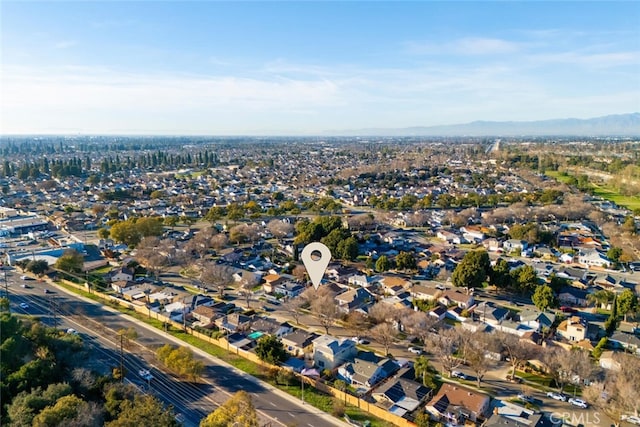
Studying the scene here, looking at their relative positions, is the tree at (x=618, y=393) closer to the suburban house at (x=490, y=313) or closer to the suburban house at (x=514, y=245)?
the suburban house at (x=490, y=313)

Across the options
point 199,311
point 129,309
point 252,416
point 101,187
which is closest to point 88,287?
point 129,309

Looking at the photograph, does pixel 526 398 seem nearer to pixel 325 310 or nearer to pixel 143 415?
pixel 325 310

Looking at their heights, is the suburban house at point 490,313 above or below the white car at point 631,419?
above

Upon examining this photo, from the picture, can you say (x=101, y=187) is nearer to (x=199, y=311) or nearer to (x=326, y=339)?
(x=199, y=311)

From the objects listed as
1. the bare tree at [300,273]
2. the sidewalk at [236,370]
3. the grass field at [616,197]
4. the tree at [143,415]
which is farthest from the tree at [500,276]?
the grass field at [616,197]

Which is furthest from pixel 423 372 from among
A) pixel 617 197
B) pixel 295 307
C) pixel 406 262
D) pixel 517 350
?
pixel 617 197

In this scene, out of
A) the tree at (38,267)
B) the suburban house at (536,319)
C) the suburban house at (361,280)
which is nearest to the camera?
the suburban house at (536,319)

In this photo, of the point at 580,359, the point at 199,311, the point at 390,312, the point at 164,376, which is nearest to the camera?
the point at 580,359

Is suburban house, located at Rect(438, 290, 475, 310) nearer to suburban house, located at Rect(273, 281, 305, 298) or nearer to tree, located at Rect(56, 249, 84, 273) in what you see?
suburban house, located at Rect(273, 281, 305, 298)
